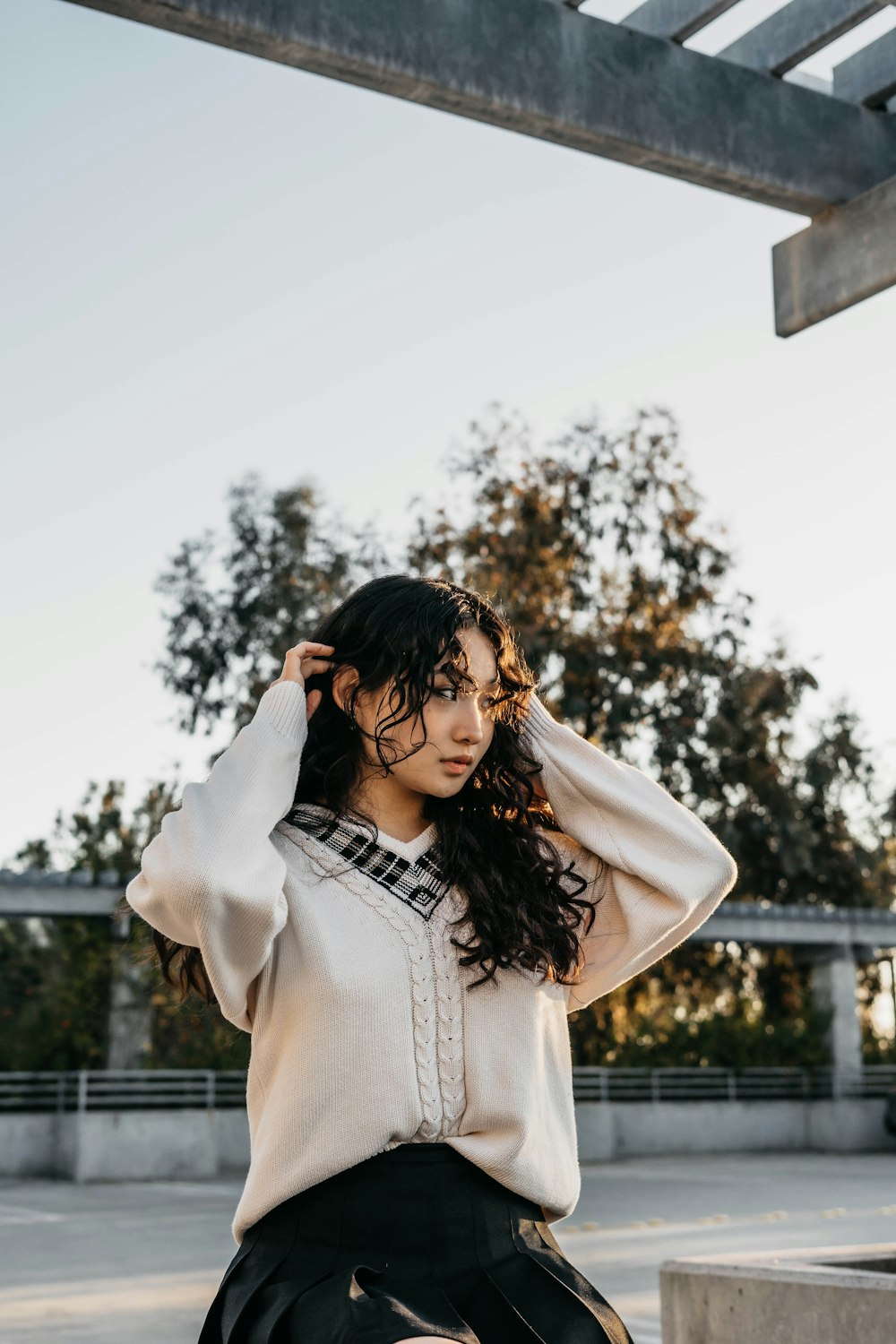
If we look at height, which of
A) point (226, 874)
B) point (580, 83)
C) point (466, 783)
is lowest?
point (226, 874)

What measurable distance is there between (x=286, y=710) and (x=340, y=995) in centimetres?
35

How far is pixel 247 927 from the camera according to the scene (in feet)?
5.43

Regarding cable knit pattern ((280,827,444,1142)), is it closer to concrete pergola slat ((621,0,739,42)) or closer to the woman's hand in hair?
the woman's hand in hair

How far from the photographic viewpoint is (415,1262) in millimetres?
1629

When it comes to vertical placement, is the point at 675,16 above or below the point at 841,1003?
above

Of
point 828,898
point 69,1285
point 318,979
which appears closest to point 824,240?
point 318,979

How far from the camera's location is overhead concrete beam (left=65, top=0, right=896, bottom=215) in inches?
107

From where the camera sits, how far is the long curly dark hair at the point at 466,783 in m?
1.83

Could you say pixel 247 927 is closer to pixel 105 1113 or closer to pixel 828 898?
pixel 105 1113

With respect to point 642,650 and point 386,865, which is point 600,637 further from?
point 386,865

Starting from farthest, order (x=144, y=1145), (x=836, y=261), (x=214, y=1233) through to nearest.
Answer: (x=144, y=1145)
(x=214, y=1233)
(x=836, y=261)

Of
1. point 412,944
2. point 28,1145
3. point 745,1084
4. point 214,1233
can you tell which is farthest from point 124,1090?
point 412,944

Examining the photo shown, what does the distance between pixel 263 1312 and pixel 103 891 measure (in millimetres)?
13103

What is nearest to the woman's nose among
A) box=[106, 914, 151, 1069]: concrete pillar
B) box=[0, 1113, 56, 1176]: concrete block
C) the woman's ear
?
the woman's ear
